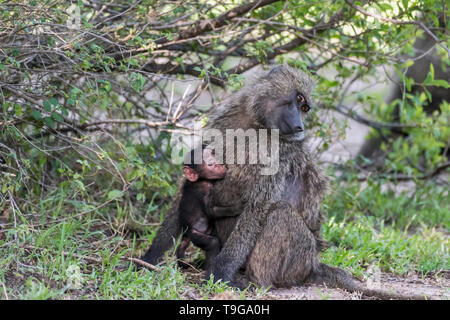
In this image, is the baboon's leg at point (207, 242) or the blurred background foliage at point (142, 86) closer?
the blurred background foliage at point (142, 86)

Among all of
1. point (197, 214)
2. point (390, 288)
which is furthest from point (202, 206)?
point (390, 288)

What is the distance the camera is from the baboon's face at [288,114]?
364cm

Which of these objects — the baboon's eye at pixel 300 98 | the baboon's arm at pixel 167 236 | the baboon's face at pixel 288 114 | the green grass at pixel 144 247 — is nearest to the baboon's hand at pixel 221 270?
the green grass at pixel 144 247

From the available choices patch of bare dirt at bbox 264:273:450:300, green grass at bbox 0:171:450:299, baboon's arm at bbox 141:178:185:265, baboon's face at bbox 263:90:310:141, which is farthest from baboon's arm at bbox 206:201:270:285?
baboon's face at bbox 263:90:310:141

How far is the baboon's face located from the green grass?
100cm

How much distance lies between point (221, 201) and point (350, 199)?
2.04 metres

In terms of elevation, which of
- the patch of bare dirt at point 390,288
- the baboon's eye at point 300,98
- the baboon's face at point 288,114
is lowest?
the patch of bare dirt at point 390,288

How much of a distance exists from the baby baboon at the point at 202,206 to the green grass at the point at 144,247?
0.73ft

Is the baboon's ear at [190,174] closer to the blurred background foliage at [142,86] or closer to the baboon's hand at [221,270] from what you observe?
the blurred background foliage at [142,86]

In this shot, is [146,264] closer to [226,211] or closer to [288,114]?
[226,211]

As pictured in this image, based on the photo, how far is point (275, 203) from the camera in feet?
11.8

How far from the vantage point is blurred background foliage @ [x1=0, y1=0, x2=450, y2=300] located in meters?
3.62

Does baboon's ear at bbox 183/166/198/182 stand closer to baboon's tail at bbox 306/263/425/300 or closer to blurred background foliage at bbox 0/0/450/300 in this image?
blurred background foliage at bbox 0/0/450/300
